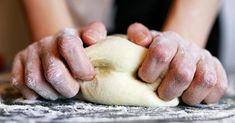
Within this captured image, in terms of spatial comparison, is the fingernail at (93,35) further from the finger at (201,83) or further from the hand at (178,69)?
the finger at (201,83)

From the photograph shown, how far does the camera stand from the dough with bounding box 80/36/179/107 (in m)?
0.68

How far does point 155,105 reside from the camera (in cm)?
68

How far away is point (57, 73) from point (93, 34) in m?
0.12

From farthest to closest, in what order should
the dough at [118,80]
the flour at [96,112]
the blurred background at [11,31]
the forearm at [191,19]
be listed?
the blurred background at [11,31] → the forearm at [191,19] → the dough at [118,80] → the flour at [96,112]

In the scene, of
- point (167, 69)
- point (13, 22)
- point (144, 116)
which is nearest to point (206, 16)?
point (167, 69)

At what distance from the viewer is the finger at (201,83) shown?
67cm

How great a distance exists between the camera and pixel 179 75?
2.13ft

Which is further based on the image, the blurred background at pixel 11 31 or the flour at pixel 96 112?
the blurred background at pixel 11 31

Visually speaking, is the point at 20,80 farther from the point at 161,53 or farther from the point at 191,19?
the point at 191,19

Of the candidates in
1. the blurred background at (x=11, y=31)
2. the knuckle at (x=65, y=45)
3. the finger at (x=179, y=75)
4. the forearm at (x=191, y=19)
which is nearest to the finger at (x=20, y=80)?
the knuckle at (x=65, y=45)

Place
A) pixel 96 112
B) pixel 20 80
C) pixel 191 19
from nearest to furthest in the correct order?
pixel 96 112 → pixel 20 80 → pixel 191 19

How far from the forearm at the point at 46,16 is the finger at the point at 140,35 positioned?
25 centimetres

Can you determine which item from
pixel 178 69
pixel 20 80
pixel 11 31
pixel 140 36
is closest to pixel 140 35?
pixel 140 36

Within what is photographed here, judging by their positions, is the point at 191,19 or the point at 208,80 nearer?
the point at 208,80
